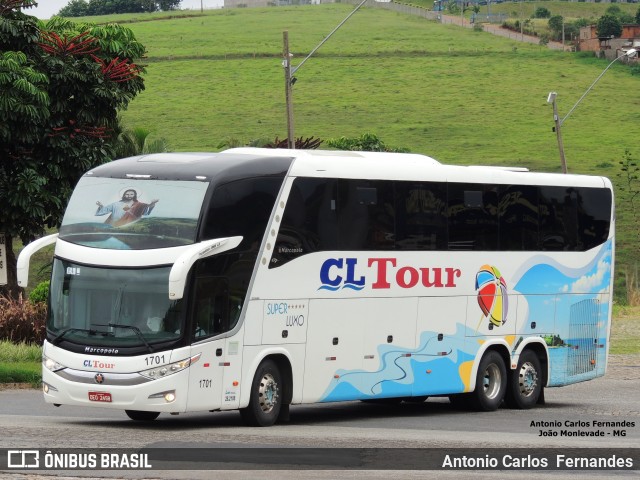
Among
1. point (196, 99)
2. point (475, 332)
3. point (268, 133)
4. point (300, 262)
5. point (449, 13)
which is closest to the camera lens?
A: point (300, 262)

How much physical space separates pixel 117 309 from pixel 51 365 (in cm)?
127

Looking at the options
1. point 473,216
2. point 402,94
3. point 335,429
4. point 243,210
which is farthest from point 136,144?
point 402,94

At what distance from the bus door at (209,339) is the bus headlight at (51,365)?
182cm

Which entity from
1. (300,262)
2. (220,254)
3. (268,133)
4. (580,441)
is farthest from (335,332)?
(268,133)

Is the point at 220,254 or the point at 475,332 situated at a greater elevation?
the point at 220,254

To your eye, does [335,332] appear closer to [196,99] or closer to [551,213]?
[551,213]

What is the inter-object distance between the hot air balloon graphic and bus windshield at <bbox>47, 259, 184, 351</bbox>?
22.7ft

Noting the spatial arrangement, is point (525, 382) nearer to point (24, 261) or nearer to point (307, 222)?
point (307, 222)

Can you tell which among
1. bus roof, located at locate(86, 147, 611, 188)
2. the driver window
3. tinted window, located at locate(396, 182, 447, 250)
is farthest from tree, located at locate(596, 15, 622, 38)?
the driver window

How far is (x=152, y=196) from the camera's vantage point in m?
18.6

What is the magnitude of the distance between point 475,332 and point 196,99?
89.3 metres

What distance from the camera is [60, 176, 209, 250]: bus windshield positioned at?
59.7 feet

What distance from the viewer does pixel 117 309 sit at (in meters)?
18.0

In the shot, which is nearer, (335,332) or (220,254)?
(220,254)
